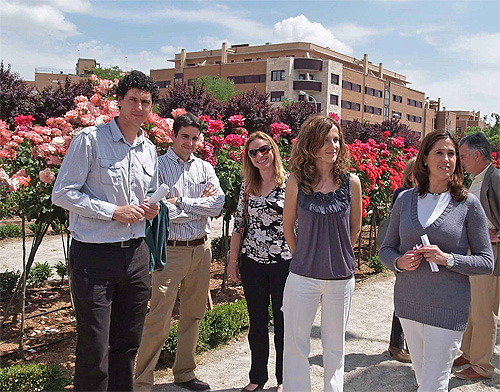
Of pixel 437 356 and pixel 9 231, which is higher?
pixel 437 356

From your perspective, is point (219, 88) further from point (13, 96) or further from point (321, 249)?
point (321, 249)

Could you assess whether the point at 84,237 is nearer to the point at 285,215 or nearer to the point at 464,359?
the point at 285,215

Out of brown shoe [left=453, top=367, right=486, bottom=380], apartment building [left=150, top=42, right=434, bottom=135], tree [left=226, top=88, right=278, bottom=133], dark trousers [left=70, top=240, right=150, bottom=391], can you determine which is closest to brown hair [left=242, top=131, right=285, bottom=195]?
dark trousers [left=70, top=240, right=150, bottom=391]

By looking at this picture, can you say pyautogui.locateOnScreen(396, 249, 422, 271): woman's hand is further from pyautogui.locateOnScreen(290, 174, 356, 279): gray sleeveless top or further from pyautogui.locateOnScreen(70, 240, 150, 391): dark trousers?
pyautogui.locateOnScreen(70, 240, 150, 391): dark trousers

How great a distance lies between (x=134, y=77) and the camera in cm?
288

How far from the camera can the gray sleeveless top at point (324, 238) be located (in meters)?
3.01

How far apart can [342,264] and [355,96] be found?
71.7 meters

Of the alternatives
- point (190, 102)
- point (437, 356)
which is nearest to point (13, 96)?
point (190, 102)

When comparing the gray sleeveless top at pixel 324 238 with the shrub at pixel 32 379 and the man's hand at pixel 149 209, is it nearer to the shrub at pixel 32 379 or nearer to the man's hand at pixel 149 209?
the man's hand at pixel 149 209

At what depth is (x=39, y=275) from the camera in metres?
7.20

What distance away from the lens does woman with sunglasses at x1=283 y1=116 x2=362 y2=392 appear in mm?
3021

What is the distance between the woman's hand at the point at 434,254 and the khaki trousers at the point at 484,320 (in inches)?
63.8

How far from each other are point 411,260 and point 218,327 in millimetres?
2664

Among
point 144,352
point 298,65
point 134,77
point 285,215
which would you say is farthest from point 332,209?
point 298,65
